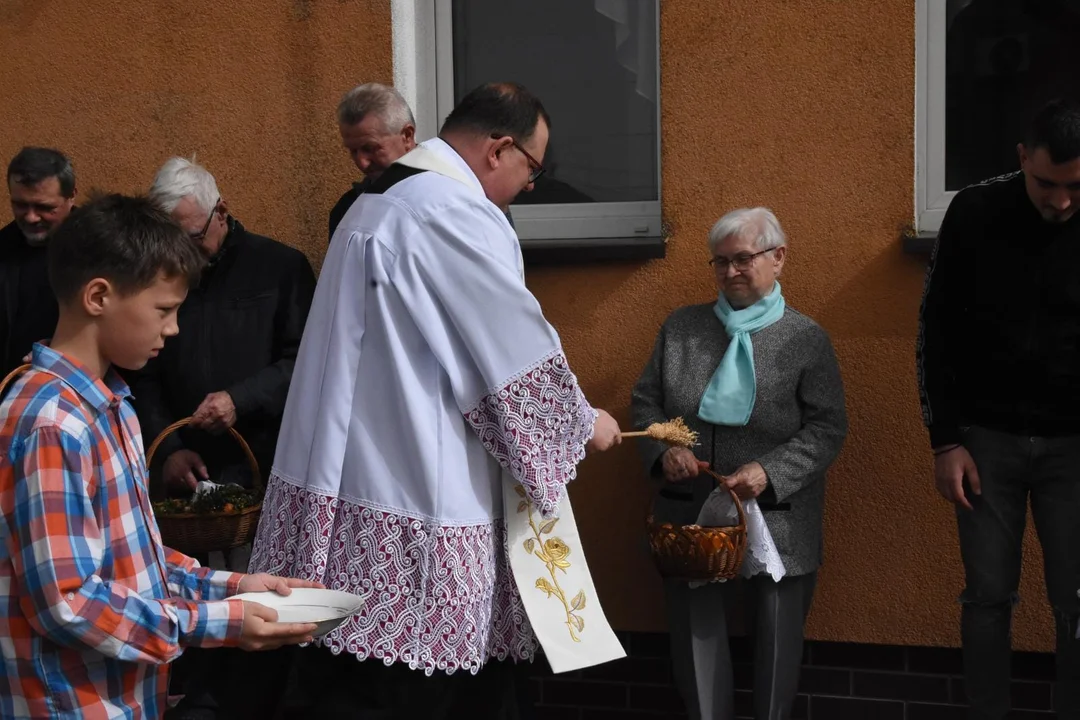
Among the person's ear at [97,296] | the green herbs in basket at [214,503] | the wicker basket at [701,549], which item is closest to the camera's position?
the person's ear at [97,296]

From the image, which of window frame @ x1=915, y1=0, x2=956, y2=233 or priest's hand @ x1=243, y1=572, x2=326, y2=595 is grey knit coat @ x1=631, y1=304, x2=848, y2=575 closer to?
window frame @ x1=915, y1=0, x2=956, y2=233

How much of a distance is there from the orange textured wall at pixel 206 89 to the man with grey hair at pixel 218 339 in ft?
1.85

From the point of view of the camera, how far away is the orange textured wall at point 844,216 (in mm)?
4371

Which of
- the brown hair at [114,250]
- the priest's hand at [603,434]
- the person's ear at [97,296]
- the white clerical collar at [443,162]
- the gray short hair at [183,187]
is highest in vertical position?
the gray short hair at [183,187]

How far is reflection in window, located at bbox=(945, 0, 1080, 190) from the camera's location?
439 cm

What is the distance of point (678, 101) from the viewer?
4.53 m

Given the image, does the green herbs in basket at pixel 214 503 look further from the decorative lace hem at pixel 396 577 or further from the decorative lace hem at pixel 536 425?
the decorative lace hem at pixel 536 425

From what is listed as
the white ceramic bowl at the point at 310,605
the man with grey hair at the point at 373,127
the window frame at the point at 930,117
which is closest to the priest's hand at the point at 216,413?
the man with grey hair at the point at 373,127

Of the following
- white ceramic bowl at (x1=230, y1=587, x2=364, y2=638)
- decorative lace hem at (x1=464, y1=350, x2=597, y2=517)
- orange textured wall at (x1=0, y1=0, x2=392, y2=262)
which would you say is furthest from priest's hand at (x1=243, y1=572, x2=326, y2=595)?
orange textured wall at (x1=0, y1=0, x2=392, y2=262)

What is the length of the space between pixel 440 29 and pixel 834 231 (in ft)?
5.69

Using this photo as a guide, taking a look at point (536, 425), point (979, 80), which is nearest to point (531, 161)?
point (536, 425)

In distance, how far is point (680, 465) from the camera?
405 cm

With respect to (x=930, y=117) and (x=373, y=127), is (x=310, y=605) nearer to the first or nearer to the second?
(x=373, y=127)

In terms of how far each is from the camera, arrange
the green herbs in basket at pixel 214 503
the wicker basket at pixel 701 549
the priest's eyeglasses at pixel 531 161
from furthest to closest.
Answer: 1. the green herbs in basket at pixel 214 503
2. the wicker basket at pixel 701 549
3. the priest's eyeglasses at pixel 531 161
